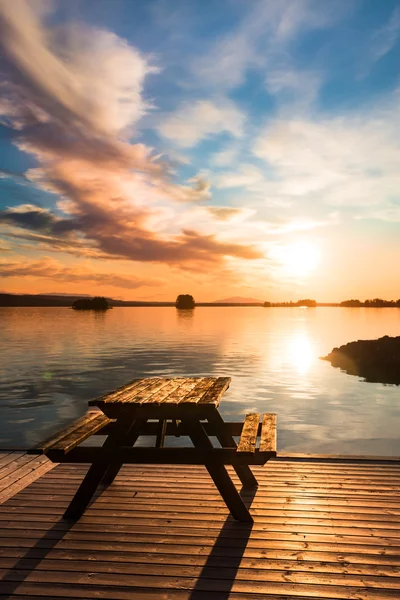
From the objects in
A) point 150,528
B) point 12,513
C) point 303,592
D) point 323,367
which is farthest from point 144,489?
point 323,367

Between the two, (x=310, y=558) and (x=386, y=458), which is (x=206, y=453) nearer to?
(x=310, y=558)

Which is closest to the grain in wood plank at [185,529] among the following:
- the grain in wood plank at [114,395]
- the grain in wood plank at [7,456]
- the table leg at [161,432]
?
the table leg at [161,432]

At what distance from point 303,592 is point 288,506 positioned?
177cm

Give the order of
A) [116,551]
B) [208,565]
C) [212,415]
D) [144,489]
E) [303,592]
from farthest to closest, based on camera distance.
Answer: [144,489] → [212,415] → [116,551] → [208,565] → [303,592]

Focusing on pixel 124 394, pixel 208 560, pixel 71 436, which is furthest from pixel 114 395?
pixel 208 560

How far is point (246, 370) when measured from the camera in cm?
3628

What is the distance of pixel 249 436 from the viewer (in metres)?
5.93

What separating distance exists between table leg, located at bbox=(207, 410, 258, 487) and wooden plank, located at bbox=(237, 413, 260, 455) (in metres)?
0.23

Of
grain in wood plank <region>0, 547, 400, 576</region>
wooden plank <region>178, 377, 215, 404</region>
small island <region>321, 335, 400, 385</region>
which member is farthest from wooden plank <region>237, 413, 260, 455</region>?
small island <region>321, 335, 400, 385</region>

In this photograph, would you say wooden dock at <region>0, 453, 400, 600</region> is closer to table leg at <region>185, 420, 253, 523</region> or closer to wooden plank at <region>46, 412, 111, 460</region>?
table leg at <region>185, 420, 253, 523</region>

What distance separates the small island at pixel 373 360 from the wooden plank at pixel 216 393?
26422 mm

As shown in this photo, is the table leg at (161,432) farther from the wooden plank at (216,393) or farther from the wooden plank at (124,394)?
Result: the wooden plank at (216,393)

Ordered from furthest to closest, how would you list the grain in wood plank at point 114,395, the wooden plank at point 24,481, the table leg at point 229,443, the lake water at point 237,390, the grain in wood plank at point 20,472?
the lake water at point 237,390, the grain in wood plank at point 20,472, the wooden plank at point 24,481, the table leg at point 229,443, the grain in wood plank at point 114,395

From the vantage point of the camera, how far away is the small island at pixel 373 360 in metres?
33.6
